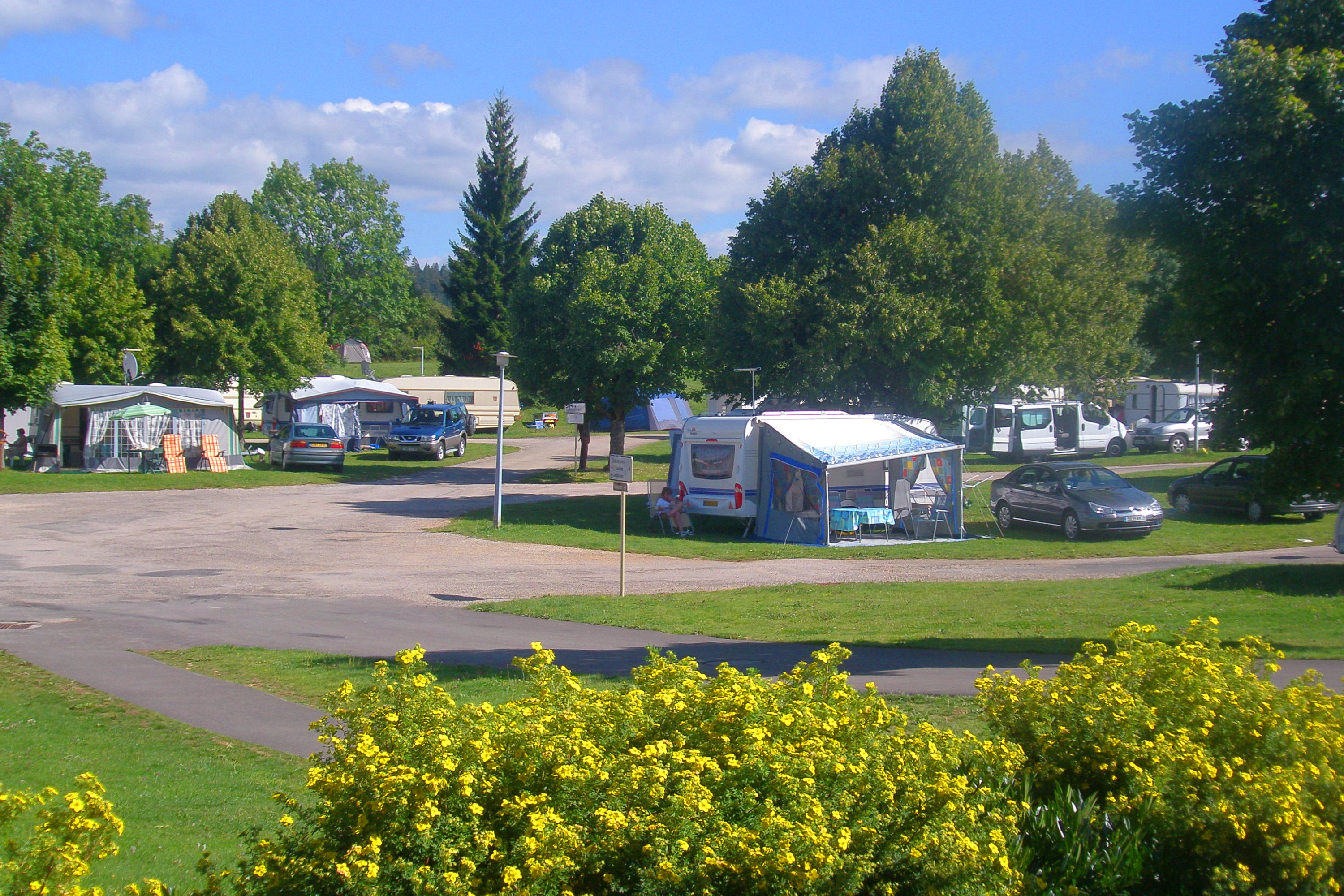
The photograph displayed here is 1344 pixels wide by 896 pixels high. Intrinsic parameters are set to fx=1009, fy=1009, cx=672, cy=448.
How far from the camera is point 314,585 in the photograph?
52.7 feet

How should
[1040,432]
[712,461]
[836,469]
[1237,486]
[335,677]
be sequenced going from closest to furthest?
[335,677], [836,469], [712,461], [1237,486], [1040,432]

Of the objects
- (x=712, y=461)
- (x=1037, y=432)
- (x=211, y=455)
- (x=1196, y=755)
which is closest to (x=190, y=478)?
(x=211, y=455)

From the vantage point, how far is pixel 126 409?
109 ft

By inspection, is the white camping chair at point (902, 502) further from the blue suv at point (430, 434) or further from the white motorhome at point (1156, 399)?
the white motorhome at point (1156, 399)

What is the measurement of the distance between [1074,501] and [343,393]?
3487 centimetres

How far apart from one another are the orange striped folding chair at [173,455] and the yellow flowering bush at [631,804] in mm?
33211

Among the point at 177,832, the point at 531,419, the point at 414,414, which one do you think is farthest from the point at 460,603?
the point at 531,419

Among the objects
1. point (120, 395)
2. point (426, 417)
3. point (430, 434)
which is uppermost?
point (120, 395)

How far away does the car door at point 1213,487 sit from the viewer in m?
24.7

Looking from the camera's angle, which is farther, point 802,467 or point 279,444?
point 279,444

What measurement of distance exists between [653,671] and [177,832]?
9.55ft

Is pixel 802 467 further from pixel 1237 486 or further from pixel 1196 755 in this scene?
pixel 1196 755

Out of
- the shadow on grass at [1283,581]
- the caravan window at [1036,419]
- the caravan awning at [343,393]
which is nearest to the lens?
the shadow on grass at [1283,581]

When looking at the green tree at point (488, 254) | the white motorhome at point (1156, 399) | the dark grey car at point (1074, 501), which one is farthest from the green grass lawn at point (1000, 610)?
the green tree at point (488, 254)
